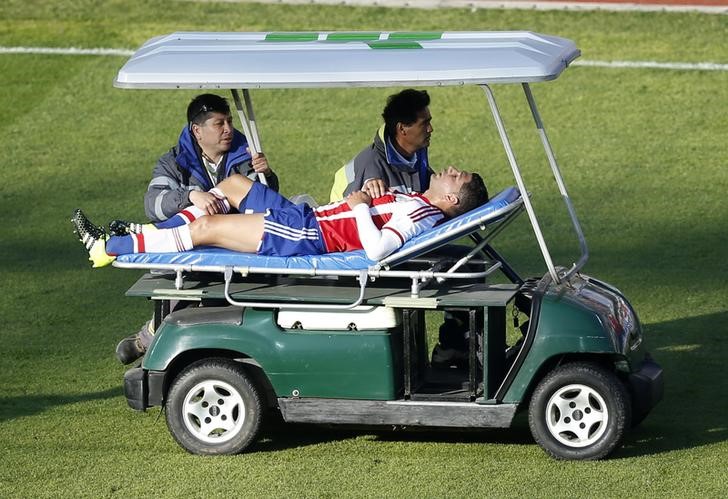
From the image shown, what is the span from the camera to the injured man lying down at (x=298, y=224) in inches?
279

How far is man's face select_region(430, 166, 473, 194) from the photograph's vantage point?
7.26 metres

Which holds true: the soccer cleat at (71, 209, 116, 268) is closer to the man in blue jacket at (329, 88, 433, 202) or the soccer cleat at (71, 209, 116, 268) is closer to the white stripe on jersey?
the white stripe on jersey

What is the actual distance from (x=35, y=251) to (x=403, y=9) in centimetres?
625

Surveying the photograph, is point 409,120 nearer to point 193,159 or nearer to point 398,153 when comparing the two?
point 398,153

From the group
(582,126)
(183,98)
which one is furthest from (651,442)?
(183,98)

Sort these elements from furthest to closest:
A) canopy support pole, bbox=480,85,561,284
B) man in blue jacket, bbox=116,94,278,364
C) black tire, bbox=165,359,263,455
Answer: man in blue jacket, bbox=116,94,278,364
black tire, bbox=165,359,263,455
canopy support pole, bbox=480,85,561,284

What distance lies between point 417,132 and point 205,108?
1101 mm

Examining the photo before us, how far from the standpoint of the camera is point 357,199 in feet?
23.6

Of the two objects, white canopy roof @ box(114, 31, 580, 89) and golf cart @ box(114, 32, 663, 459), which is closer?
white canopy roof @ box(114, 31, 580, 89)

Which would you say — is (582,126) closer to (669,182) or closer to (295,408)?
(669,182)

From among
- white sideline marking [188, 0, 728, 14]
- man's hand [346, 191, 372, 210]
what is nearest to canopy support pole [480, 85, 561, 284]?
man's hand [346, 191, 372, 210]

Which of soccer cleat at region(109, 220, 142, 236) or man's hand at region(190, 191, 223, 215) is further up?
man's hand at region(190, 191, 223, 215)

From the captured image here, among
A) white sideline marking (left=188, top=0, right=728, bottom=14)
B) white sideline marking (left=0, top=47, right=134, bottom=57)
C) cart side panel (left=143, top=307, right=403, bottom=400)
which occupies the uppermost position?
white sideline marking (left=188, top=0, right=728, bottom=14)

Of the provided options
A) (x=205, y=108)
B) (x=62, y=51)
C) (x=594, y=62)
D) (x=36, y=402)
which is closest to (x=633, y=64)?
(x=594, y=62)
